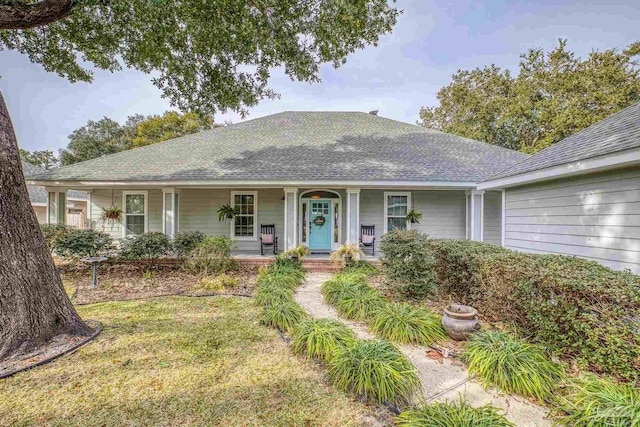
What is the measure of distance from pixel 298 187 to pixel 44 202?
16.0m

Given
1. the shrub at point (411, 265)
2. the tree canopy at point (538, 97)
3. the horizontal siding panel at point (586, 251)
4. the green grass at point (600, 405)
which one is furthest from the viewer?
the tree canopy at point (538, 97)

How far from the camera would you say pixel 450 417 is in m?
2.07

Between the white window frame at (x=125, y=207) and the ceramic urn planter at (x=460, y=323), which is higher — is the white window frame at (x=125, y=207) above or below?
above

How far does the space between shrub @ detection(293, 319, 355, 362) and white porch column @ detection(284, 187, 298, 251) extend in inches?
199

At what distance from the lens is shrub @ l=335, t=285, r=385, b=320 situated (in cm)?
451

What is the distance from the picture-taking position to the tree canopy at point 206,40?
5316 mm

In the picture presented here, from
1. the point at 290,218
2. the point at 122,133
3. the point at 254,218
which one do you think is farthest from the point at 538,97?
the point at 122,133

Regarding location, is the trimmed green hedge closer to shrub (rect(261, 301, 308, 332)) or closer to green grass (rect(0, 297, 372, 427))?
green grass (rect(0, 297, 372, 427))

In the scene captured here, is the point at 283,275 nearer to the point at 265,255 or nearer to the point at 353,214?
the point at 265,255

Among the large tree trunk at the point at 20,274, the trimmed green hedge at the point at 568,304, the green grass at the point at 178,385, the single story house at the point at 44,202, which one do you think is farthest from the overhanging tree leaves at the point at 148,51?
the single story house at the point at 44,202

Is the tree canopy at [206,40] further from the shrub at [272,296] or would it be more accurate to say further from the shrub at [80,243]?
the shrub at [272,296]

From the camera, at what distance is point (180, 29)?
5.69 m

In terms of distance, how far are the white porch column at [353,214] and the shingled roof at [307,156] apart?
671mm

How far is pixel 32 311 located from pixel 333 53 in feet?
21.7
